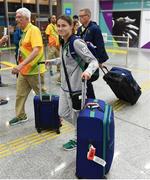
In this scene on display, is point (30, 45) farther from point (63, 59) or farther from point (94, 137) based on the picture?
point (94, 137)

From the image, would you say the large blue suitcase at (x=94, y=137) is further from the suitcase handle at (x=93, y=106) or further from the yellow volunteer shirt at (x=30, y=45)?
the yellow volunteer shirt at (x=30, y=45)

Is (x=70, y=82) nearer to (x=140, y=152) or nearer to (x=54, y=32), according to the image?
(x=140, y=152)

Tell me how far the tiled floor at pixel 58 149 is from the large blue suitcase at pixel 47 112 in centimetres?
11

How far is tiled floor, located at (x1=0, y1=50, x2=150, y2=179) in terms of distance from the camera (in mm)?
2502

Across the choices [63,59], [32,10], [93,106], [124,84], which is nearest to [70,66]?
[63,59]

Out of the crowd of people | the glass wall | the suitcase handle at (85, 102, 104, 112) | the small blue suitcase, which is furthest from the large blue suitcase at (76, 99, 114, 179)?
the glass wall

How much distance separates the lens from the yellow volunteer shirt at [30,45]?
10.2 ft

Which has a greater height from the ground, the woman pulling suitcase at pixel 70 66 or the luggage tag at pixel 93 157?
the woman pulling suitcase at pixel 70 66

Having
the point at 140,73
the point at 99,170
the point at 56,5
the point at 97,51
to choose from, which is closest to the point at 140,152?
the point at 99,170

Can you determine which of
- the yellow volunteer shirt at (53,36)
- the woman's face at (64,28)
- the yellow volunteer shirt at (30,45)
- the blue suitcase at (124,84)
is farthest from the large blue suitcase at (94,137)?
the yellow volunteer shirt at (53,36)

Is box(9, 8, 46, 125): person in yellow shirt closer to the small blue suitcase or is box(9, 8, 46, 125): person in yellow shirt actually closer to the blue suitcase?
the small blue suitcase

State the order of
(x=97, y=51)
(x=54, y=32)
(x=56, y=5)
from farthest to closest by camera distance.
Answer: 1. (x=56, y=5)
2. (x=54, y=32)
3. (x=97, y=51)

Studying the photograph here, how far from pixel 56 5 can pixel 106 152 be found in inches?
542

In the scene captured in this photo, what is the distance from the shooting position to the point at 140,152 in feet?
9.45
